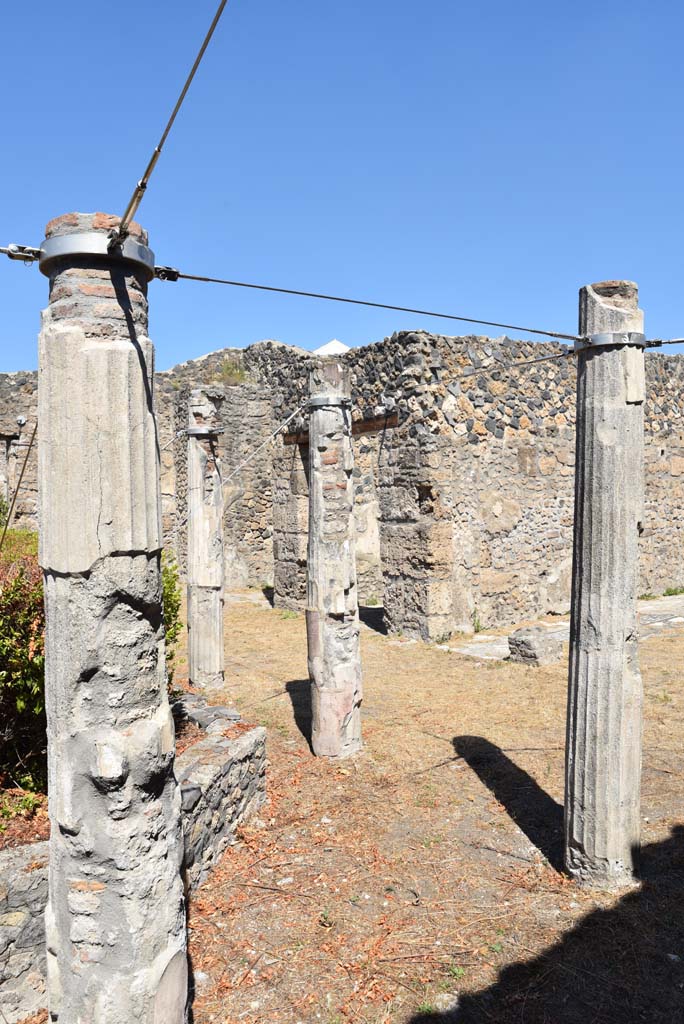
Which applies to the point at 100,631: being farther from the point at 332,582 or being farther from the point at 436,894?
the point at 332,582

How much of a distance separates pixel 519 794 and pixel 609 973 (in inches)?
81.0

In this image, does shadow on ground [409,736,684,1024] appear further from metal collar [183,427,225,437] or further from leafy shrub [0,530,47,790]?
metal collar [183,427,225,437]

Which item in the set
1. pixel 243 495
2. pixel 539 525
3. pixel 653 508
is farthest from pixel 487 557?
pixel 243 495

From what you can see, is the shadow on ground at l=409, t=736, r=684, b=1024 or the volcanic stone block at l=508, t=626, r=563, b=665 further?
the volcanic stone block at l=508, t=626, r=563, b=665

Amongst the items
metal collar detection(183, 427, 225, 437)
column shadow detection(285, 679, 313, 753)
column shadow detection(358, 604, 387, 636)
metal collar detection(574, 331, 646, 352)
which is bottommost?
column shadow detection(285, 679, 313, 753)

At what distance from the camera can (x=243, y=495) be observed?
15203 millimetres

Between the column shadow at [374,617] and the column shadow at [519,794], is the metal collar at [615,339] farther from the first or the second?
the column shadow at [374,617]

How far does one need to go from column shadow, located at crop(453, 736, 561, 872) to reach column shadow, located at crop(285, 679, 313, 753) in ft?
4.65

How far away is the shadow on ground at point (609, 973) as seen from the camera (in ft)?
10.4

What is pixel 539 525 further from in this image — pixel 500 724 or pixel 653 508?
pixel 500 724

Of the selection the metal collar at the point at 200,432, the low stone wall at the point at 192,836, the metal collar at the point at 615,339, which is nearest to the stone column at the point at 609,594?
the metal collar at the point at 615,339

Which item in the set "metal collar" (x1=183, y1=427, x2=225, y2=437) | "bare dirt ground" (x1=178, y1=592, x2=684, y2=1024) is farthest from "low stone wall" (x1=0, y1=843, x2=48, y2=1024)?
"metal collar" (x1=183, y1=427, x2=225, y2=437)

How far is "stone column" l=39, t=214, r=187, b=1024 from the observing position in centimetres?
245

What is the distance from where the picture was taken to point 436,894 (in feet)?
13.8
